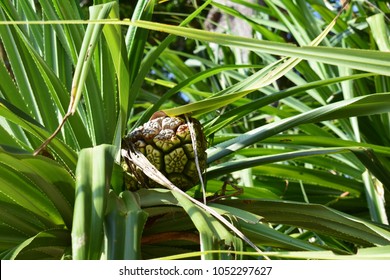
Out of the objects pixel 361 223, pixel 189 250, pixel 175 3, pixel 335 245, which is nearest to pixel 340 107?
pixel 361 223

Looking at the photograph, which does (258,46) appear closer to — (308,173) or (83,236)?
(83,236)

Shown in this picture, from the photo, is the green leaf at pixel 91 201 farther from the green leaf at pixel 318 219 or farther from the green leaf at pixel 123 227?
the green leaf at pixel 318 219

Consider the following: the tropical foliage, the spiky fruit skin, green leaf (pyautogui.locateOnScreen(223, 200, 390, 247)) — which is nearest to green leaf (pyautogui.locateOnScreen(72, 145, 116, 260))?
the tropical foliage

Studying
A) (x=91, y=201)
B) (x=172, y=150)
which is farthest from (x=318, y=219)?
(x=91, y=201)

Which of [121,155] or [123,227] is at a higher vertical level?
[121,155]

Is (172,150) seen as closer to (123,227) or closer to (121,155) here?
(121,155)

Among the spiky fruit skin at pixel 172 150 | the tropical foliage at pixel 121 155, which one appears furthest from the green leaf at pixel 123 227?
the spiky fruit skin at pixel 172 150

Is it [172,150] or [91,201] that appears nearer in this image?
[91,201]

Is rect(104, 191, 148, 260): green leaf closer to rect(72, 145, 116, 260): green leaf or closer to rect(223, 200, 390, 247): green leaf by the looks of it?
rect(72, 145, 116, 260): green leaf
